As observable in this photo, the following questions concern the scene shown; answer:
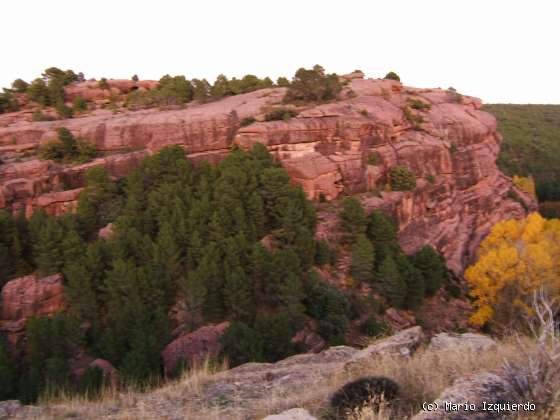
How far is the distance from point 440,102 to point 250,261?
93.2 feet

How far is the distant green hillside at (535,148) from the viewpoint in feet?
193

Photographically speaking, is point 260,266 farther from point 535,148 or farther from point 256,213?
point 535,148

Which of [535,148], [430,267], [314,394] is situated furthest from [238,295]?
[535,148]

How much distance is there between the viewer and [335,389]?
6789mm

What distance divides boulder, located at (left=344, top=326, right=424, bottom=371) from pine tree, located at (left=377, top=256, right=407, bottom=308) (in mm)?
15512

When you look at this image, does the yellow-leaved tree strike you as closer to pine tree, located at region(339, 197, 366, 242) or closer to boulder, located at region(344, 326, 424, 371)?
pine tree, located at region(339, 197, 366, 242)

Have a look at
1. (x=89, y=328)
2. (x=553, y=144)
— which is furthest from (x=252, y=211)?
(x=553, y=144)

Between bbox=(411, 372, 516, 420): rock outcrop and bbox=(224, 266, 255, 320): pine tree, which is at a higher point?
bbox=(411, 372, 516, 420): rock outcrop

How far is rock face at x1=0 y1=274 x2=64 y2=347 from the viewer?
20828 millimetres

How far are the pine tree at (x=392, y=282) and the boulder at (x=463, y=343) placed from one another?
14.8 m

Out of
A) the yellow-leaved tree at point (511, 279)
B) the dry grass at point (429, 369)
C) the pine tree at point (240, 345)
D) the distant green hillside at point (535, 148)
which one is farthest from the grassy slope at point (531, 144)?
the dry grass at point (429, 369)

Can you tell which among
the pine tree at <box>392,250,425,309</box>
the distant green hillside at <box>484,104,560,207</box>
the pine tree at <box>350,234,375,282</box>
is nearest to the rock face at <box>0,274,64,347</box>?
the pine tree at <box>350,234,375,282</box>

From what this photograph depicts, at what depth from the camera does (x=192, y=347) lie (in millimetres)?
18625

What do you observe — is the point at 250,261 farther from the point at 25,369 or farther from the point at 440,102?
the point at 440,102
